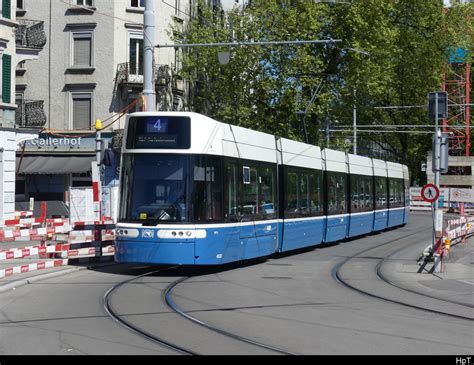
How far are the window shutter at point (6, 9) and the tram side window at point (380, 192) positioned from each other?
1607 cm

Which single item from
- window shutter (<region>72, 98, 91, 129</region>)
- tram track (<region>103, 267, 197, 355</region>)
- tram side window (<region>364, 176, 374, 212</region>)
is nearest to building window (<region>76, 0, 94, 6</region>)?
window shutter (<region>72, 98, 91, 129</region>)

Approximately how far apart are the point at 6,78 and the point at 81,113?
8994 mm

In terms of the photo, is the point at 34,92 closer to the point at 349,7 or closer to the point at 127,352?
the point at 349,7

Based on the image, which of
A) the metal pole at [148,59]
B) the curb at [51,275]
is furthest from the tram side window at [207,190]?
the metal pole at [148,59]

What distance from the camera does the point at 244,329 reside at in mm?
10102

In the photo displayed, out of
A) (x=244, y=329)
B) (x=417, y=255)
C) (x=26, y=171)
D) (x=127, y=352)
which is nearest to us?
(x=127, y=352)

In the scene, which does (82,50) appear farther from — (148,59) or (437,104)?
(437,104)

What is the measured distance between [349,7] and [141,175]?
2891 centimetres

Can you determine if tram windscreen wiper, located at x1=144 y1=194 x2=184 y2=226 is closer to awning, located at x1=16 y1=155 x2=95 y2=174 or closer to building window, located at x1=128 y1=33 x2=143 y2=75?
awning, located at x1=16 y1=155 x2=95 y2=174

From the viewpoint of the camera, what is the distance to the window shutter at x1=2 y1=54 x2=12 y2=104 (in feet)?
107

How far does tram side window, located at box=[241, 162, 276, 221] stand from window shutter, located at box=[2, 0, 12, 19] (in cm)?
1709

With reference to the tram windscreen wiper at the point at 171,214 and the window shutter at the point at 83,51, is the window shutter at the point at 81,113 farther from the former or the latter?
the tram windscreen wiper at the point at 171,214

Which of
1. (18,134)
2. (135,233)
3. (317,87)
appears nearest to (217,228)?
(135,233)

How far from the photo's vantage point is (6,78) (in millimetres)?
32781
